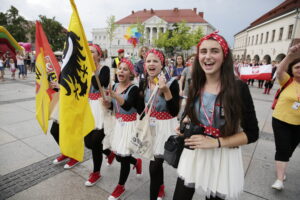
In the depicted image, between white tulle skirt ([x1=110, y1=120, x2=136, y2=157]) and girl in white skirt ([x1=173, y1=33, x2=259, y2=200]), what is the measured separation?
2.83 ft

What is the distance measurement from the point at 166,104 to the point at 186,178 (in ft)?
2.88

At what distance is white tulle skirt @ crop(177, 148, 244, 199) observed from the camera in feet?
4.80

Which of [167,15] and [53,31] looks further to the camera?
[167,15]

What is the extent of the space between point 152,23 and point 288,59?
6995 cm

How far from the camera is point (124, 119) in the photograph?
2.36 meters

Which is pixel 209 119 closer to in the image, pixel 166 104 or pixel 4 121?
pixel 166 104

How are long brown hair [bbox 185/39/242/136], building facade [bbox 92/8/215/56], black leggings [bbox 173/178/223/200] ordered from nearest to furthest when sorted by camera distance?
1. long brown hair [bbox 185/39/242/136]
2. black leggings [bbox 173/178/223/200]
3. building facade [bbox 92/8/215/56]

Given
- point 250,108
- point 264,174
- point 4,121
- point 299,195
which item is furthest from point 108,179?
point 4,121

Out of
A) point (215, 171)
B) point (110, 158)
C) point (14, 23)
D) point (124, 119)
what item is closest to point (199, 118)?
point (215, 171)

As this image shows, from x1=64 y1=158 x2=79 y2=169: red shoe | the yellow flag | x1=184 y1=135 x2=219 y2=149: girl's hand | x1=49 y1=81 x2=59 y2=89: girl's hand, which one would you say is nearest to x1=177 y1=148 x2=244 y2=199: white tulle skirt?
x1=184 y1=135 x2=219 y2=149: girl's hand

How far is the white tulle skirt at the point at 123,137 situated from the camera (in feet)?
7.46

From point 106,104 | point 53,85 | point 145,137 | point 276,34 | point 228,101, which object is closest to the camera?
point 228,101

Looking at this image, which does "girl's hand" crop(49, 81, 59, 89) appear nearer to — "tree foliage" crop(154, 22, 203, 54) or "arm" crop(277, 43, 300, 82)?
"arm" crop(277, 43, 300, 82)

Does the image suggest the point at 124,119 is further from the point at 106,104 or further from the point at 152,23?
the point at 152,23
